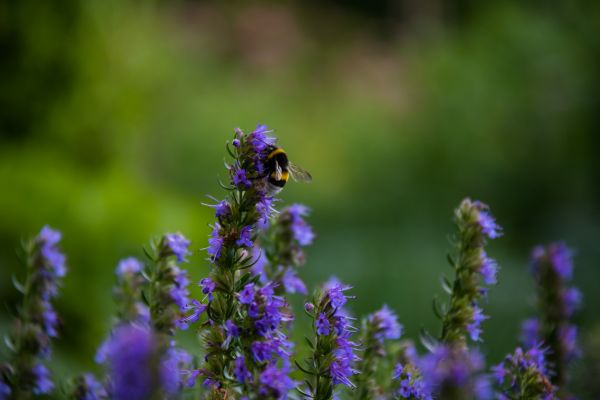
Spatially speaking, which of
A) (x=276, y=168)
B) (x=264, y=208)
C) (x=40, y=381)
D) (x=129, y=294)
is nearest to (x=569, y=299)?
(x=276, y=168)

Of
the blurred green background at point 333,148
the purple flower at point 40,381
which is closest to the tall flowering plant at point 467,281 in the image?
the purple flower at point 40,381

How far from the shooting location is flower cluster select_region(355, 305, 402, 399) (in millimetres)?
1921

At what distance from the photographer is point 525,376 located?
1736 mm

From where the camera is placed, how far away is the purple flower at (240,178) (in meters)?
1.70

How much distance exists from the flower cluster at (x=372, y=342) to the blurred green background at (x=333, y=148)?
6.87 ft

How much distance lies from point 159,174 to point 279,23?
5880 mm

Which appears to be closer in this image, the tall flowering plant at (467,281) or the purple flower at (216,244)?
the purple flower at (216,244)

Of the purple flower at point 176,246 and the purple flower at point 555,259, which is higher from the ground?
the purple flower at point 555,259

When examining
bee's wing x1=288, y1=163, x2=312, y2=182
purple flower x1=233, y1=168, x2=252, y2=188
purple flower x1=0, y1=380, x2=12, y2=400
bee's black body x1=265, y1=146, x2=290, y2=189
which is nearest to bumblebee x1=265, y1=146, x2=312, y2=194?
bee's black body x1=265, y1=146, x2=290, y2=189

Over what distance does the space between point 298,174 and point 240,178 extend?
2.77ft

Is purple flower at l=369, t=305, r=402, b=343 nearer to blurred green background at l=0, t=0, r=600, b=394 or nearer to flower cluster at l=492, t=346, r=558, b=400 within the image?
flower cluster at l=492, t=346, r=558, b=400

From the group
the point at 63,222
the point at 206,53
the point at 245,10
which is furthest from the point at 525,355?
the point at 245,10

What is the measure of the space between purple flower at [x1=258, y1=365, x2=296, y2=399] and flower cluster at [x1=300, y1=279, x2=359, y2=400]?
0.15m

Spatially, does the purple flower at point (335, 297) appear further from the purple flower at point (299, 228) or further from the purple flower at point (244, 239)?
the purple flower at point (299, 228)
